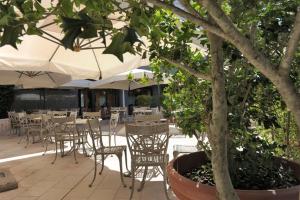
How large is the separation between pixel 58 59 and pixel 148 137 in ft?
8.59

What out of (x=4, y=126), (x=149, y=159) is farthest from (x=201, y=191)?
(x=4, y=126)

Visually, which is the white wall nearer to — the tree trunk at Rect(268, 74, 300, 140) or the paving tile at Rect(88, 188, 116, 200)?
the paving tile at Rect(88, 188, 116, 200)

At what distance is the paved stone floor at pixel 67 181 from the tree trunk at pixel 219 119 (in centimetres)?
228

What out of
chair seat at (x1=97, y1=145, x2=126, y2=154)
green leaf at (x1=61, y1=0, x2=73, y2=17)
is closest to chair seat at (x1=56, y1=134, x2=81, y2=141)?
chair seat at (x1=97, y1=145, x2=126, y2=154)

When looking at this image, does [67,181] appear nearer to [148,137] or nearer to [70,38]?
[148,137]

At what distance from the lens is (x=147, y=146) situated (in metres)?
4.09

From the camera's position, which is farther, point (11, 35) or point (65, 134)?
point (65, 134)

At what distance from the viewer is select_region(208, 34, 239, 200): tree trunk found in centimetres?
168

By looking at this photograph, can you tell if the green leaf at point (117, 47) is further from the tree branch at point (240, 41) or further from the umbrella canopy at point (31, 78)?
the umbrella canopy at point (31, 78)

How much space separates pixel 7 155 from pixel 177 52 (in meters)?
6.30

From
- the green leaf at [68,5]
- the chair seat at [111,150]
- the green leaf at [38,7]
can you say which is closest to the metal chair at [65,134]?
the chair seat at [111,150]

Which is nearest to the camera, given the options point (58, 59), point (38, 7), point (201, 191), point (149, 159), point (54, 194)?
point (38, 7)

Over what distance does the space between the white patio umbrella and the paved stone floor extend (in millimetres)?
1628

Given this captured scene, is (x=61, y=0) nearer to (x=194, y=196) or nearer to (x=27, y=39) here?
(x=194, y=196)
